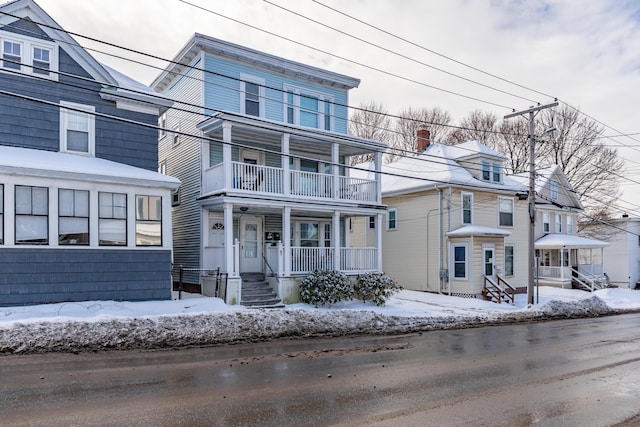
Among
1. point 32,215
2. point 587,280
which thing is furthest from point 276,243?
point 587,280

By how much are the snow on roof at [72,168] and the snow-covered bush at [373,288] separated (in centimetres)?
789

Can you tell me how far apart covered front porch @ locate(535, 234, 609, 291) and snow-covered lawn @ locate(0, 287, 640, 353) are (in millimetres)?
13505

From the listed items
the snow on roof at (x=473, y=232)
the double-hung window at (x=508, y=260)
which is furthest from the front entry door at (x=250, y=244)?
the double-hung window at (x=508, y=260)

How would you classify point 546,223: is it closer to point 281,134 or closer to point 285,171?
point 285,171

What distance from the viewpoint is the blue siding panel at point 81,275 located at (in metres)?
12.7

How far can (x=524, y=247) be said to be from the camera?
2853 centimetres

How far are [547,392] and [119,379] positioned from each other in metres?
6.78

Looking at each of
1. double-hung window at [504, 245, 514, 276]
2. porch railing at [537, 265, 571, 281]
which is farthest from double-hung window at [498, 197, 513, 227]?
porch railing at [537, 265, 571, 281]

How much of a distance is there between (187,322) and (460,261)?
52.1ft

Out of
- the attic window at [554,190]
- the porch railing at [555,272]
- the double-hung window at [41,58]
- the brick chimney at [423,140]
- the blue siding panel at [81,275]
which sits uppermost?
the brick chimney at [423,140]

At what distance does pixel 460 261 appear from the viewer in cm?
2441

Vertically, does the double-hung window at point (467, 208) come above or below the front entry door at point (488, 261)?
above

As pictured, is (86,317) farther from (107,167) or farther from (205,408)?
(205,408)

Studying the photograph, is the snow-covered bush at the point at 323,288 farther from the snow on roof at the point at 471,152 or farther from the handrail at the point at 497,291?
the snow on roof at the point at 471,152
